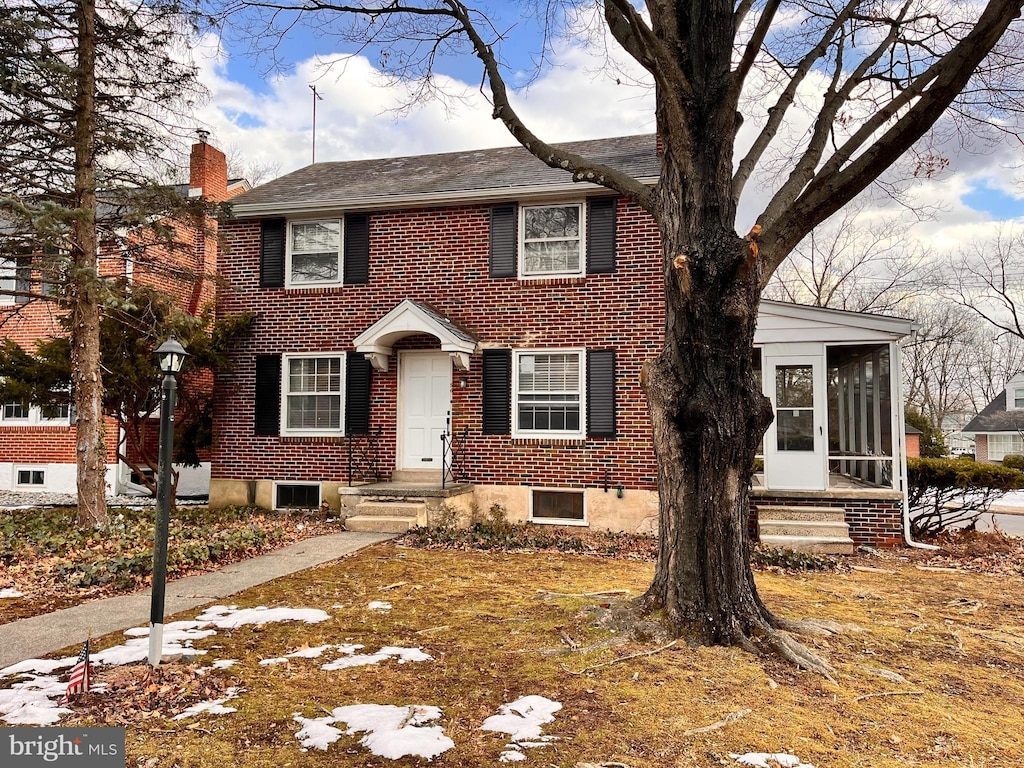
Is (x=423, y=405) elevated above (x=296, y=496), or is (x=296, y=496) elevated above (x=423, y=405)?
(x=423, y=405)

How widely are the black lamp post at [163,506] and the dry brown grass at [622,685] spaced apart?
478 mm

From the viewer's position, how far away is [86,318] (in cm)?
947

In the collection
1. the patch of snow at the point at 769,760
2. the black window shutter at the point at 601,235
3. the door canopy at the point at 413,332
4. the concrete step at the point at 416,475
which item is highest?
the black window shutter at the point at 601,235

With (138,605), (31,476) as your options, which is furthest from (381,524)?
(31,476)

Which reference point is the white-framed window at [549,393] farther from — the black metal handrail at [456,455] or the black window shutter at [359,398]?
the black window shutter at [359,398]

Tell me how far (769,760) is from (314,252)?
A: 464 inches

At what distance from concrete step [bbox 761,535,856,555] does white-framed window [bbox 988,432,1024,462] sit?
34476mm

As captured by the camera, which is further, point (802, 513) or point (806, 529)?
point (802, 513)

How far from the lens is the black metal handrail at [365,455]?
40.8ft

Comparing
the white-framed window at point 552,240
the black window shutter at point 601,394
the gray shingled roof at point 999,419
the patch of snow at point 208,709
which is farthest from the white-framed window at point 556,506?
the gray shingled roof at point 999,419

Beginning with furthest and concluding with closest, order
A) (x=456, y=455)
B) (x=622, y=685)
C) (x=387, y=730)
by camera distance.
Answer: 1. (x=456, y=455)
2. (x=622, y=685)
3. (x=387, y=730)

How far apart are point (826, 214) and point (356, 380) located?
9.00 m

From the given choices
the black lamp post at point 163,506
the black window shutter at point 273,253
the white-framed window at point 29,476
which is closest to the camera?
the black lamp post at point 163,506

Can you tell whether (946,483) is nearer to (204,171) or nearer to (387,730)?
(387,730)
